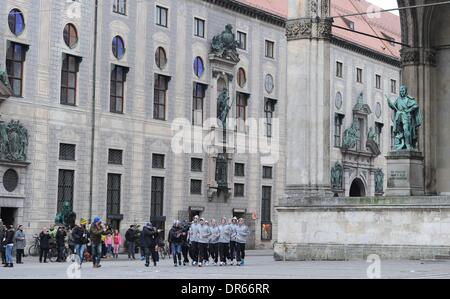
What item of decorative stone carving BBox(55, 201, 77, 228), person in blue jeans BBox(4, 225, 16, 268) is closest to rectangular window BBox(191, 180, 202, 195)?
decorative stone carving BBox(55, 201, 77, 228)

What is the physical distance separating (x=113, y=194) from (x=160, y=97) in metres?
6.76

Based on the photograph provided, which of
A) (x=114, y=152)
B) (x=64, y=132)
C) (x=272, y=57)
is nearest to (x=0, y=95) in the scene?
(x=64, y=132)

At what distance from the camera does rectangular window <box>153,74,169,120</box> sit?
55.4m

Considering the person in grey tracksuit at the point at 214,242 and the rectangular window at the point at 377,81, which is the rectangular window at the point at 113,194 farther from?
the rectangular window at the point at 377,81

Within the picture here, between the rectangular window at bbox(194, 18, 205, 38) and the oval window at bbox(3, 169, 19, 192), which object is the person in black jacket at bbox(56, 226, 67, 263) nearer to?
the oval window at bbox(3, 169, 19, 192)

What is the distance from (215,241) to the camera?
34688mm

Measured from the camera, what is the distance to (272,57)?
65.4 metres

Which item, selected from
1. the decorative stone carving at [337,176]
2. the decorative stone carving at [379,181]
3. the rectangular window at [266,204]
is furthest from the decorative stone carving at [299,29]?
the decorative stone carving at [379,181]

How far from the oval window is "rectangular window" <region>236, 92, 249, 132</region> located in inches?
733

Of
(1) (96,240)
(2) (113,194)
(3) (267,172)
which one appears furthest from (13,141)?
(3) (267,172)

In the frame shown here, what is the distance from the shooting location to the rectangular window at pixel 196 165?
5781cm

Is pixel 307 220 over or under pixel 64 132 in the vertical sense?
under
